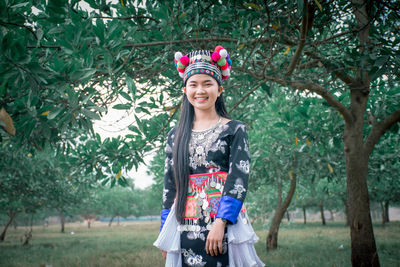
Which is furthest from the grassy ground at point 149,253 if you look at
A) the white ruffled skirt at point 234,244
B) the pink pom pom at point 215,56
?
the pink pom pom at point 215,56

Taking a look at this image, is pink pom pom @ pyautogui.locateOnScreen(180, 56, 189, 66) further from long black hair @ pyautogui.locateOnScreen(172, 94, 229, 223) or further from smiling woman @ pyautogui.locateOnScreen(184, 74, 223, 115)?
long black hair @ pyautogui.locateOnScreen(172, 94, 229, 223)

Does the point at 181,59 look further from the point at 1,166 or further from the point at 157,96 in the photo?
the point at 1,166

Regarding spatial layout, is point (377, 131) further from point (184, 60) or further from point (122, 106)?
point (122, 106)

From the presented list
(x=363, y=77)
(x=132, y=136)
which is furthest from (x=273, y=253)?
(x=132, y=136)

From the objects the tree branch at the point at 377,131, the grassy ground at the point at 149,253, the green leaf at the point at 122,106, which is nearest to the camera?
the green leaf at the point at 122,106

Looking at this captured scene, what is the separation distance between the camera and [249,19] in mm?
2996

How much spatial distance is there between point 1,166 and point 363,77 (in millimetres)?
7821

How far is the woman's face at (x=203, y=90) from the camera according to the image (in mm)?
2252

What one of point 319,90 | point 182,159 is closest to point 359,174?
point 319,90

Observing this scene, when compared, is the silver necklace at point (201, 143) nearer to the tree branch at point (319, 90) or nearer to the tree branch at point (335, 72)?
the tree branch at point (319, 90)

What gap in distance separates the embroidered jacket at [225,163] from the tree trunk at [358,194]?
333cm

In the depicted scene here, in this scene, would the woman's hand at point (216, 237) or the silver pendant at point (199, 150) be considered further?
the silver pendant at point (199, 150)

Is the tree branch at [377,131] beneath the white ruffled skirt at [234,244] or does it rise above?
above

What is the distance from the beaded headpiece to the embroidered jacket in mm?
431
